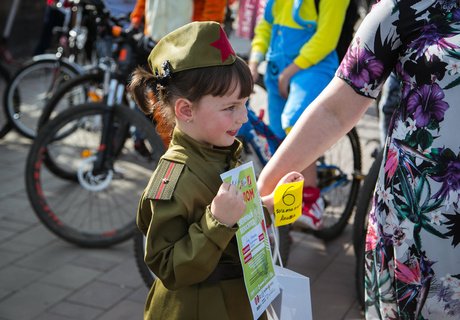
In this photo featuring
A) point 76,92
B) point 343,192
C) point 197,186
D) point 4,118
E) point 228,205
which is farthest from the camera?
point 4,118

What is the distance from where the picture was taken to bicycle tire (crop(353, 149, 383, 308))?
362 cm

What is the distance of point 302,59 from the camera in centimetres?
394

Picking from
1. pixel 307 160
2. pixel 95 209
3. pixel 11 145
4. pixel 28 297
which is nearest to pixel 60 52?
pixel 11 145

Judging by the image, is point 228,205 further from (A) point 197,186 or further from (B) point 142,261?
(B) point 142,261

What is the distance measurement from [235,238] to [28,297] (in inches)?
82.1

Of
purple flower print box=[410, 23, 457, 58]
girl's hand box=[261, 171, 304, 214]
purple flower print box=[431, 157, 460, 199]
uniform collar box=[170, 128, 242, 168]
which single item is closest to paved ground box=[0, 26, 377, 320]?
girl's hand box=[261, 171, 304, 214]

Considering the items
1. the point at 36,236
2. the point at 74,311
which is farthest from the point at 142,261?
the point at 36,236

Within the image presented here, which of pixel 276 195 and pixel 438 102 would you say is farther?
pixel 276 195

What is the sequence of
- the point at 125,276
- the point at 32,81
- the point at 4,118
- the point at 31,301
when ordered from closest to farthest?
the point at 31,301 → the point at 125,276 → the point at 32,81 → the point at 4,118

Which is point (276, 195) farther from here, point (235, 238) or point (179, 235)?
point (179, 235)

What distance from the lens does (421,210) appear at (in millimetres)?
2010

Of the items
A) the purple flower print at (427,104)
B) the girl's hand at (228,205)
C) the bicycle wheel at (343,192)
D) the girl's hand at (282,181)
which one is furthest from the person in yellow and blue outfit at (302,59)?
the girl's hand at (228,205)

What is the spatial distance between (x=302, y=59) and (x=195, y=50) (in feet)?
6.51

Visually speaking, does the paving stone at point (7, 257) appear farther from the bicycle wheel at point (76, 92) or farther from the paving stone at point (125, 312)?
the bicycle wheel at point (76, 92)
